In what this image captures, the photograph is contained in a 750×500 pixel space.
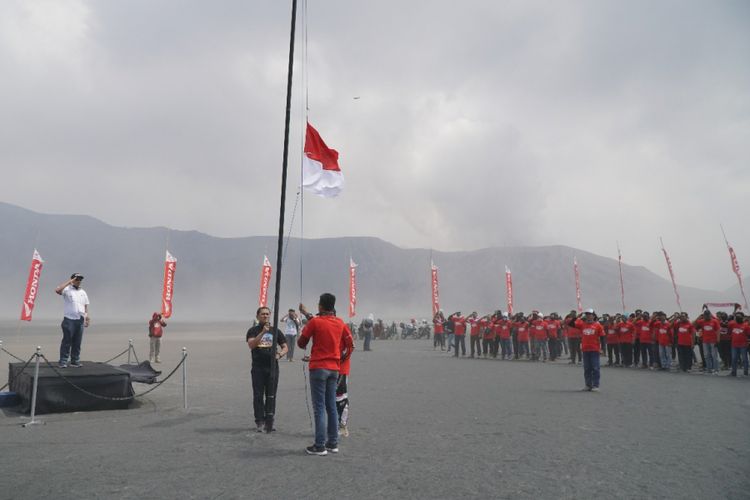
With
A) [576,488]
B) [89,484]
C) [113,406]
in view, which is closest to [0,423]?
[113,406]

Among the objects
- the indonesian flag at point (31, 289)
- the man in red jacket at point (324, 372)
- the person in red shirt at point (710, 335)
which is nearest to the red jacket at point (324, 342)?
the man in red jacket at point (324, 372)

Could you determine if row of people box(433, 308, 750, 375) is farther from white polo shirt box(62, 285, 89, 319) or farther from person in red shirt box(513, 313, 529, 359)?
white polo shirt box(62, 285, 89, 319)

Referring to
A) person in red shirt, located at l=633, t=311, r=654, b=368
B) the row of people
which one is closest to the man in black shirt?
the row of people

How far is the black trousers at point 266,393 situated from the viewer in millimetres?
7703

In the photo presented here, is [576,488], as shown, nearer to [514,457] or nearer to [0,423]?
[514,457]

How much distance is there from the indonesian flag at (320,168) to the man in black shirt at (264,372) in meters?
2.89

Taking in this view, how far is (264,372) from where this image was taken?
802cm

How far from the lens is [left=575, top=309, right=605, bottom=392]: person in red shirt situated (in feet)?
40.6

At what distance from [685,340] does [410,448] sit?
14588 mm

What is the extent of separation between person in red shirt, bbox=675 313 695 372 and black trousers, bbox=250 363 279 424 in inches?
594

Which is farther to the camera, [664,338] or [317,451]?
[664,338]

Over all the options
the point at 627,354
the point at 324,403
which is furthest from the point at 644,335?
the point at 324,403

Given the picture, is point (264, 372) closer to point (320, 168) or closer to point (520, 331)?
point (320, 168)

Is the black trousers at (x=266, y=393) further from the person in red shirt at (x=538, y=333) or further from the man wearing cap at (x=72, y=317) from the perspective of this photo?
the person in red shirt at (x=538, y=333)
